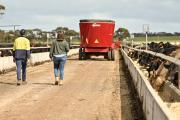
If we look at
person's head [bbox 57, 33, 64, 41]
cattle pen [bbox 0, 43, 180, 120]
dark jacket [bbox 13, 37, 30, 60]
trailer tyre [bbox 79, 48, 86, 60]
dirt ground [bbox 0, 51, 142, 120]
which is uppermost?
person's head [bbox 57, 33, 64, 41]

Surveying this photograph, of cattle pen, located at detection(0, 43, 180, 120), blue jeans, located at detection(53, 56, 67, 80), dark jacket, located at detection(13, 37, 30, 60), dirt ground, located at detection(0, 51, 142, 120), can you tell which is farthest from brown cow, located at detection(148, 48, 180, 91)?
dark jacket, located at detection(13, 37, 30, 60)

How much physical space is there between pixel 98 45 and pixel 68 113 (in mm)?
28636

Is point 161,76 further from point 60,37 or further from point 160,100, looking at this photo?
point 160,100

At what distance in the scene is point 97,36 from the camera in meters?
40.1

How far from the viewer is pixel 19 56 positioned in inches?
714

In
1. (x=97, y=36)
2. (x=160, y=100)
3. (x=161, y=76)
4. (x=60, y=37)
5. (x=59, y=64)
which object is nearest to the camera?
(x=160, y=100)

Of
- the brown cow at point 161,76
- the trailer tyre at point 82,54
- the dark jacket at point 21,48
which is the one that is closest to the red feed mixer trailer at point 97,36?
the trailer tyre at point 82,54

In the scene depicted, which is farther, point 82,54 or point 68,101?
point 82,54

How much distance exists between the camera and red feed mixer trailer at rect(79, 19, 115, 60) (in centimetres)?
3994

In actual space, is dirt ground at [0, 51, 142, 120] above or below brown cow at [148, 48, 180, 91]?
below

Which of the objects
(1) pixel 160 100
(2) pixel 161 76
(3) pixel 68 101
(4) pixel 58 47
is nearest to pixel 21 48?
(4) pixel 58 47

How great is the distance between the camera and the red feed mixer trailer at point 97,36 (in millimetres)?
39938

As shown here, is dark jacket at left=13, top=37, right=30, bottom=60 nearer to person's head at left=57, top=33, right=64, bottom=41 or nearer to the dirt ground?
the dirt ground

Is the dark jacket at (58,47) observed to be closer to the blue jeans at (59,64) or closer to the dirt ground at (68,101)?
the blue jeans at (59,64)
